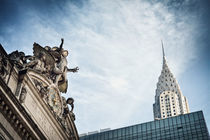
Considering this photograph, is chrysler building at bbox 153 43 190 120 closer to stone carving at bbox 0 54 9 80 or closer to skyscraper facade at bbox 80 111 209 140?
skyscraper facade at bbox 80 111 209 140

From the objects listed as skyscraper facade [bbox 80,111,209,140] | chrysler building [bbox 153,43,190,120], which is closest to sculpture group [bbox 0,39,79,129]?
skyscraper facade [bbox 80,111,209,140]

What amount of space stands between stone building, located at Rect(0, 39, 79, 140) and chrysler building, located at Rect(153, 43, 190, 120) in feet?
348

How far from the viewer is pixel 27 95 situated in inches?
1139

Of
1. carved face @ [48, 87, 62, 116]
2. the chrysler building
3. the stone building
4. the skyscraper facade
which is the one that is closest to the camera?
the stone building

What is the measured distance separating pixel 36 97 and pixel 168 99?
119 metres

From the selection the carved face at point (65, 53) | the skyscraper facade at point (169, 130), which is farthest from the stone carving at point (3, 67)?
the skyscraper facade at point (169, 130)

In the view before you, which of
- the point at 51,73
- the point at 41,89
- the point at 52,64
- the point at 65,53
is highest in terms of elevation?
the point at 65,53

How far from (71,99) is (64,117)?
2723 mm

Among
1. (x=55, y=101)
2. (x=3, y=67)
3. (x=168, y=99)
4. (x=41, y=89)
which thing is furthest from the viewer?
(x=168, y=99)

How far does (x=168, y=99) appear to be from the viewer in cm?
14525

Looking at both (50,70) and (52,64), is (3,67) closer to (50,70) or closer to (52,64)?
(50,70)

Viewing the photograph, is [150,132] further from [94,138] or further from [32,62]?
[32,62]

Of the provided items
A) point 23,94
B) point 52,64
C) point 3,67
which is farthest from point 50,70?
point 3,67

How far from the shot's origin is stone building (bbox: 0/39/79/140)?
2509 cm
